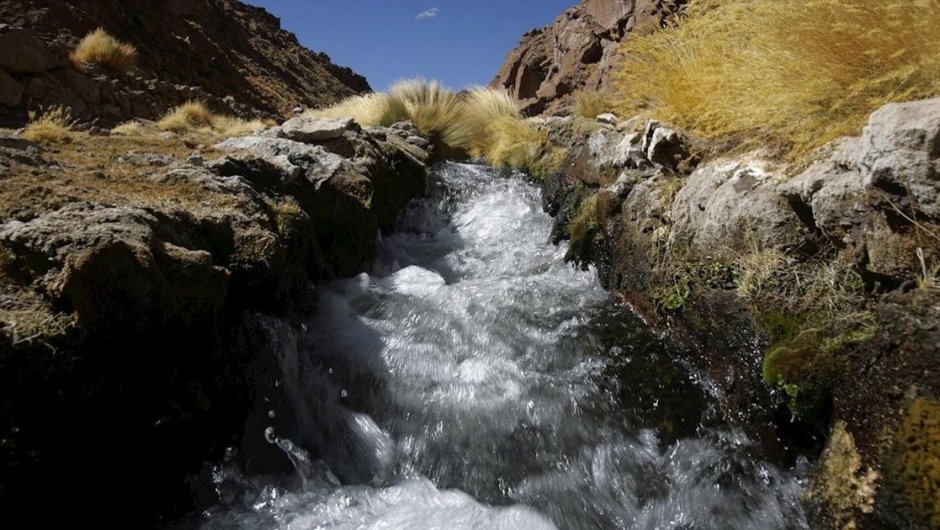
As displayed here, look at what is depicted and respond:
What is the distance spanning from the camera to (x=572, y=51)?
36.4 ft

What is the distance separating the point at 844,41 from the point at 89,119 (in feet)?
29.0

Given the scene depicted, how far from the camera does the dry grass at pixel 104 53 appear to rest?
29.8 ft

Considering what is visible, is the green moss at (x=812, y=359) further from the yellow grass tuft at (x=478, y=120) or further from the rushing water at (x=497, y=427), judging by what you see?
the yellow grass tuft at (x=478, y=120)

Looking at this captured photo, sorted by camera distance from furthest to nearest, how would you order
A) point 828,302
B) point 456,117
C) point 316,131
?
point 456,117 → point 316,131 → point 828,302

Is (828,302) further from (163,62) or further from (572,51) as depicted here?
(163,62)

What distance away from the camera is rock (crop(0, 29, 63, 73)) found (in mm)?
6824

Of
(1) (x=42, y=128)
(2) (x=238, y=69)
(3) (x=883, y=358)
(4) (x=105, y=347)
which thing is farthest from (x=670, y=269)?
(2) (x=238, y=69)

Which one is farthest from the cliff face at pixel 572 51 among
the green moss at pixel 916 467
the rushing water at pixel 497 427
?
the green moss at pixel 916 467

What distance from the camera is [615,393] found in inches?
101

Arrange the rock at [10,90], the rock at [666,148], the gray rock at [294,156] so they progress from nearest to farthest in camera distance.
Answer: the rock at [666,148]
the gray rock at [294,156]
the rock at [10,90]

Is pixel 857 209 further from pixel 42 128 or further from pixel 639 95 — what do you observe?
pixel 42 128

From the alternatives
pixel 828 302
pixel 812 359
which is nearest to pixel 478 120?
pixel 828 302

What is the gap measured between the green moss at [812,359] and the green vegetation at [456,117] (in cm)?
540

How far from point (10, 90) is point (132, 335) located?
7.17 meters
